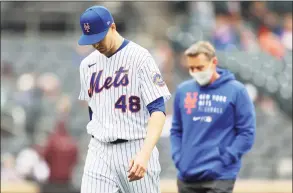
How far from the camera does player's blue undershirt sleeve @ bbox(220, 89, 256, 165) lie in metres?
7.00

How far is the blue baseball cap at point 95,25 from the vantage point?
5512 millimetres

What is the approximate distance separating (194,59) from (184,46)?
346 inches

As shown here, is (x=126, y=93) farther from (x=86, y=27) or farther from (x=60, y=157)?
(x=60, y=157)

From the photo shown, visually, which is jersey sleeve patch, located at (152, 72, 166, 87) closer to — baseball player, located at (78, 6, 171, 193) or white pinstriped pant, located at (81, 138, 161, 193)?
baseball player, located at (78, 6, 171, 193)

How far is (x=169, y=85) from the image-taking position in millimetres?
14969

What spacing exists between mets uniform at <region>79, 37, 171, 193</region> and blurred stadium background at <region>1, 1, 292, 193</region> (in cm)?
540

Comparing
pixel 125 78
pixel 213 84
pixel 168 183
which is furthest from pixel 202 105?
pixel 168 183

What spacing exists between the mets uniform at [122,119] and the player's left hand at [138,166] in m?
0.33

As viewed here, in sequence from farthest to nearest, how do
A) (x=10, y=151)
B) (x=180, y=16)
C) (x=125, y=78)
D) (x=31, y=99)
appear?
1. (x=180, y=16)
2. (x=31, y=99)
3. (x=10, y=151)
4. (x=125, y=78)

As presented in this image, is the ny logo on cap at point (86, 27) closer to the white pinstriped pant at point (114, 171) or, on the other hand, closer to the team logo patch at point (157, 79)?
the team logo patch at point (157, 79)

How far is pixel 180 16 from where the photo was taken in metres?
19.0

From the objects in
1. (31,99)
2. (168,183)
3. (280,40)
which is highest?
(280,40)

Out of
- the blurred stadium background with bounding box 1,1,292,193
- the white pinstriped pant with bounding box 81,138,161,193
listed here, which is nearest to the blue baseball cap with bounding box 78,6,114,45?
the white pinstriped pant with bounding box 81,138,161,193

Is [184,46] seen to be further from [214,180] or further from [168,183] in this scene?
[214,180]
